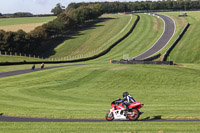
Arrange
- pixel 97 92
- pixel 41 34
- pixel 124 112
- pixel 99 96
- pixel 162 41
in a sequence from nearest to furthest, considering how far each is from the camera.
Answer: pixel 124 112
pixel 99 96
pixel 97 92
pixel 162 41
pixel 41 34

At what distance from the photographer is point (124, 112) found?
19.5m

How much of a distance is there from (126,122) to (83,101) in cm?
1169

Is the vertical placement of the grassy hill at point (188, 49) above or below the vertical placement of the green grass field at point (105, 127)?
below

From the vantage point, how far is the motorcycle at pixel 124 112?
19078 millimetres

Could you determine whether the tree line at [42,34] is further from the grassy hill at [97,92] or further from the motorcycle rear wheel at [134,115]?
the motorcycle rear wheel at [134,115]

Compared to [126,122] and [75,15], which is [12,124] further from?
[75,15]

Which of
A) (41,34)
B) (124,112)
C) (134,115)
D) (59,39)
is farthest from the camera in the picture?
(59,39)

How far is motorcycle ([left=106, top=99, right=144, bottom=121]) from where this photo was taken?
19078 mm

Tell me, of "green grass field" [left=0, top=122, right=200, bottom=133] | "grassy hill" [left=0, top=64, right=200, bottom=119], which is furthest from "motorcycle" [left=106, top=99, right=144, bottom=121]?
"grassy hill" [left=0, top=64, right=200, bottom=119]

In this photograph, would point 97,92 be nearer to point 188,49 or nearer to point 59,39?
point 188,49

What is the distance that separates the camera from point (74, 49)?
118 m

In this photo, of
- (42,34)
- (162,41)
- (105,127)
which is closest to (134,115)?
(105,127)

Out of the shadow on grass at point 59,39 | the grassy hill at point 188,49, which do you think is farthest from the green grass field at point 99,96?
the shadow on grass at point 59,39

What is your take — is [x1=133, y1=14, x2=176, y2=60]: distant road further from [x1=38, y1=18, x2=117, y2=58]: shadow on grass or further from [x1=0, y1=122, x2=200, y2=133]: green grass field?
[x1=0, y1=122, x2=200, y2=133]: green grass field
